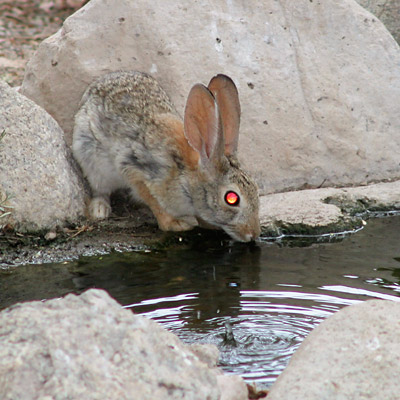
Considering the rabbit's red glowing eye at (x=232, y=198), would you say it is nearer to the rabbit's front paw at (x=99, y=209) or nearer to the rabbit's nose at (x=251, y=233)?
the rabbit's nose at (x=251, y=233)

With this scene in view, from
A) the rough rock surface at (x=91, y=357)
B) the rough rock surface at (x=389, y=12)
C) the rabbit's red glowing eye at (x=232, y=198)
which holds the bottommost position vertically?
the rough rock surface at (x=91, y=357)

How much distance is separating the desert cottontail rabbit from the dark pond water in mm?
373

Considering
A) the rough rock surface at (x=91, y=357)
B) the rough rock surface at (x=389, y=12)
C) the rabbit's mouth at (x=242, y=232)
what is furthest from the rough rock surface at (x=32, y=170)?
the rough rock surface at (x=389, y=12)

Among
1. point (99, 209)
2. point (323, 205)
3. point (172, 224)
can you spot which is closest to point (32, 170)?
point (99, 209)

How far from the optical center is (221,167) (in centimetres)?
605

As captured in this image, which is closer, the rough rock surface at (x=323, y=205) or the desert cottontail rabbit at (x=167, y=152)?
the desert cottontail rabbit at (x=167, y=152)

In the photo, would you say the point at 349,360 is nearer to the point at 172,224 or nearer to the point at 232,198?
the point at 232,198

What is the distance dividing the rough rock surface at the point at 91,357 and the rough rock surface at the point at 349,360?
1.48ft

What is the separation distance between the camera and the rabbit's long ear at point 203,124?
5.80m

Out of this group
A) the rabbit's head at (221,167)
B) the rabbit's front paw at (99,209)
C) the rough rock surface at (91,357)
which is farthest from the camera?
the rabbit's front paw at (99,209)

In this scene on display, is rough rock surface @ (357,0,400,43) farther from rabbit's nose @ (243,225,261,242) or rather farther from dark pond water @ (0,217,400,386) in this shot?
rabbit's nose @ (243,225,261,242)

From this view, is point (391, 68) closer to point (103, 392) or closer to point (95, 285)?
point (95, 285)

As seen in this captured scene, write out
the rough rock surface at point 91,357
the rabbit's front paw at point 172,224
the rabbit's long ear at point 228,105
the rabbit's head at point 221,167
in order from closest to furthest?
the rough rock surface at point 91,357, the rabbit's head at point 221,167, the rabbit's long ear at point 228,105, the rabbit's front paw at point 172,224

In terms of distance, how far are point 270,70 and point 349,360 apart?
4597 millimetres
